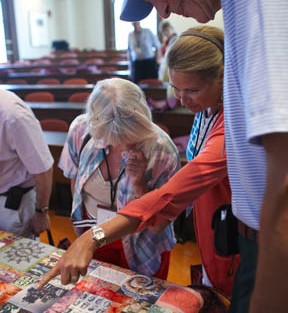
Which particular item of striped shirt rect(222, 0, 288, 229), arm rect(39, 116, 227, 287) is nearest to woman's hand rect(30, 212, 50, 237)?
arm rect(39, 116, 227, 287)

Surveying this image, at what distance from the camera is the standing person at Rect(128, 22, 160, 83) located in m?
6.36

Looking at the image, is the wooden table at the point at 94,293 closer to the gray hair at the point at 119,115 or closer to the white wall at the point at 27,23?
the gray hair at the point at 119,115

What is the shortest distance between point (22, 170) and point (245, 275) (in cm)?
113

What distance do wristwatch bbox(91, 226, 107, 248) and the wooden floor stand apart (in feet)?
4.96

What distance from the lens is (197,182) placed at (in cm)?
100

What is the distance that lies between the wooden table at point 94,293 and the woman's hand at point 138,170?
1.04 ft

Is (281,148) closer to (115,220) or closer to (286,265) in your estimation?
(286,265)

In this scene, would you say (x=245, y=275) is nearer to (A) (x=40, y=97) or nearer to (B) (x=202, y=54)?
(B) (x=202, y=54)

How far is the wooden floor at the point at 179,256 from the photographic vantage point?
93.5 inches

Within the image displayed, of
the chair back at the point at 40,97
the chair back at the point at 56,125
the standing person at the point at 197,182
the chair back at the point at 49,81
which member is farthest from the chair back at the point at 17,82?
the standing person at the point at 197,182

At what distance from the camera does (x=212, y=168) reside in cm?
101

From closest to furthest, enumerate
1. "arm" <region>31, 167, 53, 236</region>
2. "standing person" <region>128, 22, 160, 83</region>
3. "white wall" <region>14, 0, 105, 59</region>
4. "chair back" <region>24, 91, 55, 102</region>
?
"arm" <region>31, 167, 53, 236</region> < "chair back" <region>24, 91, 55, 102</region> < "standing person" <region>128, 22, 160, 83</region> < "white wall" <region>14, 0, 105, 59</region>

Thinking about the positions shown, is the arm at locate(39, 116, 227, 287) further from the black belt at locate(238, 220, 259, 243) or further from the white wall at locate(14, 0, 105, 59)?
the white wall at locate(14, 0, 105, 59)

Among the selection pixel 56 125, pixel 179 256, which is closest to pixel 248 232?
pixel 179 256
